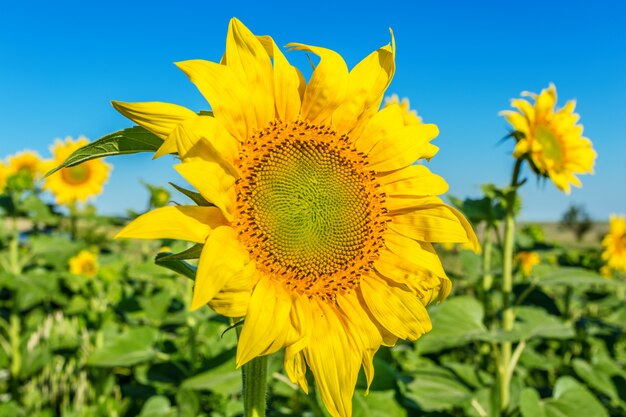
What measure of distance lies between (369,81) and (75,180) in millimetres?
5477

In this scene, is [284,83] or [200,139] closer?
[200,139]

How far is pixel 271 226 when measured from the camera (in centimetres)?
116

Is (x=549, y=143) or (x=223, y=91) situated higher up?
(x=549, y=143)

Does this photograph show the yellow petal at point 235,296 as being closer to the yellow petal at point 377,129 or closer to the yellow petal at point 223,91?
the yellow petal at point 223,91

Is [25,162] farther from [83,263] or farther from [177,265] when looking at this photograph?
[177,265]

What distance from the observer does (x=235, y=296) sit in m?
1.04

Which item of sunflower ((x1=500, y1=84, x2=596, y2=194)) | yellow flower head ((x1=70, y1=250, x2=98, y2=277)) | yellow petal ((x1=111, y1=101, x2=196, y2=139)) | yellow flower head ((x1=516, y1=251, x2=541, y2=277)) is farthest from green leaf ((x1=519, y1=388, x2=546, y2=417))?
yellow flower head ((x1=70, y1=250, x2=98, y2=277))

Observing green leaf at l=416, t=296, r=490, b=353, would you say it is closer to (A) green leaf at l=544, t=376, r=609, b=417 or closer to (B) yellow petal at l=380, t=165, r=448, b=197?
(A) green leaf at l=544, t=376, r=609, b=417

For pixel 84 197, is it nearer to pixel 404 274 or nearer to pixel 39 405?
pixel 39 405

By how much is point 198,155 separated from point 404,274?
0.51 m

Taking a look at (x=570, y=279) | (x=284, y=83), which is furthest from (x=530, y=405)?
(x=284, y=83)

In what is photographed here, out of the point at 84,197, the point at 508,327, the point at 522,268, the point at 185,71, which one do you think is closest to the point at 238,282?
the point at 185,71

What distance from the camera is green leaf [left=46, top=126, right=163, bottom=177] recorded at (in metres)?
1.04

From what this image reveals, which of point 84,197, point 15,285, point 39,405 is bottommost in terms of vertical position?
point 39,405
